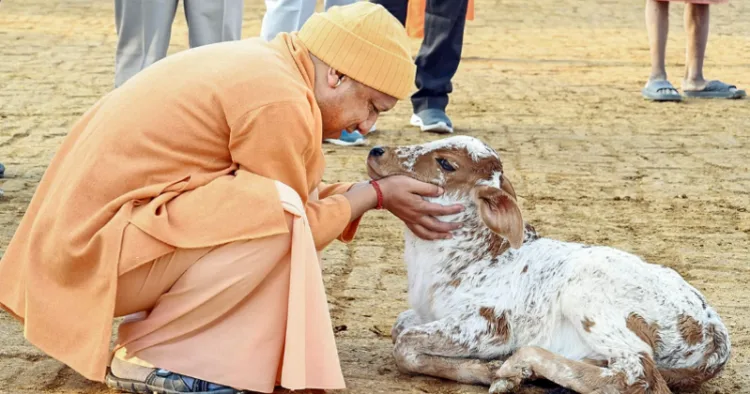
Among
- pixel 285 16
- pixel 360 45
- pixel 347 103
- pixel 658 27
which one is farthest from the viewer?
pixel 658 27

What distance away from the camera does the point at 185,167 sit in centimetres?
399

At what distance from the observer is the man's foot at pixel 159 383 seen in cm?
396

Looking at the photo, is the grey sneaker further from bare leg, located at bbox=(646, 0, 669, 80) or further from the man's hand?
bare leg, located at bbox=(646, 0, 669, 80)

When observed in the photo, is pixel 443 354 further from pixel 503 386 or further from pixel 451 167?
pixel 451 167

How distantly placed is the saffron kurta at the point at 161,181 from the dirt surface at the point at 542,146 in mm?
368

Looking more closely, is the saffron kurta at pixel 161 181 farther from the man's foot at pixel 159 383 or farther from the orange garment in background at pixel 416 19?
the orange garment in background at pixel 416 19

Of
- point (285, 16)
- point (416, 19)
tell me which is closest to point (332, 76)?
point (285, 16)

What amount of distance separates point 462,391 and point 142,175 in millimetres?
1294

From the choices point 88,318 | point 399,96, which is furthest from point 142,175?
point 399,96

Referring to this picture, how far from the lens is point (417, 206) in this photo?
14.7 feet

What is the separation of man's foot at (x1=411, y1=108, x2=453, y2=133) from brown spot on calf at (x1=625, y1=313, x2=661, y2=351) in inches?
183

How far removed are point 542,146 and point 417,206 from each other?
429cm

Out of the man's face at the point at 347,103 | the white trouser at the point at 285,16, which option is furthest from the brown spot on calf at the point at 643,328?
the white trouser at the point at 285,16

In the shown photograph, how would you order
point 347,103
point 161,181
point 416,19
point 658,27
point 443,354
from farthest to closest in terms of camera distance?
point 658,27 < point 416,19 < point 443,354 < point 347,103 < point 161,181
